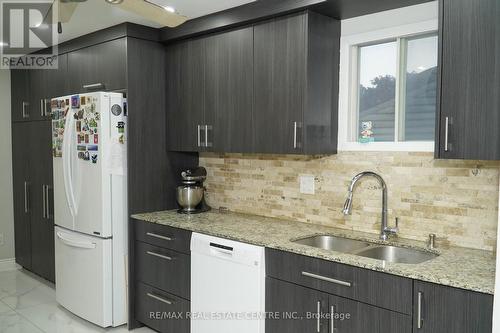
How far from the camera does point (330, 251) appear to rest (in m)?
2.29

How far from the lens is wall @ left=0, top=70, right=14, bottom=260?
4891mm

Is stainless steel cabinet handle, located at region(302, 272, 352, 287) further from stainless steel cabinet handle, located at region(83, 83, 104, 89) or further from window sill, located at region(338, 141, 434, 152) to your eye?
stainless steel cabinet handle, located at region(83, 83, 104, 89)

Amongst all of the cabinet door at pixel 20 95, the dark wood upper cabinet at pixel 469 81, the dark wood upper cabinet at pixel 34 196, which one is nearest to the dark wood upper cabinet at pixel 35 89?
the cabinet door at pixel 20 95

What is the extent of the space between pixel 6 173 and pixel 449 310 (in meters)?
4.81

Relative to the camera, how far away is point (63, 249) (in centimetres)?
366

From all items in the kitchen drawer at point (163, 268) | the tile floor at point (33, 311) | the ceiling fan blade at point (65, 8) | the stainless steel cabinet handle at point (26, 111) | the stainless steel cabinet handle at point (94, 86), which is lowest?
the tile floor at point (33, 311)

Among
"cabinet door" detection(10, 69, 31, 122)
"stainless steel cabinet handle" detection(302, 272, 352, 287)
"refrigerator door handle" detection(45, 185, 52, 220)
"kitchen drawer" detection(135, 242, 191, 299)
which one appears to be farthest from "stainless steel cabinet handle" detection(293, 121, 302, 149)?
"cabinet door" detection(10, 69, 31, 122)

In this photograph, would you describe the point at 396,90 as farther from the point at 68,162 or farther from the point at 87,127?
the point at 68,162

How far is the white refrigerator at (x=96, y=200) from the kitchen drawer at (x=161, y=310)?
14cm

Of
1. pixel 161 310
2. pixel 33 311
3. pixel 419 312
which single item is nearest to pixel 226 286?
pixel 161 310

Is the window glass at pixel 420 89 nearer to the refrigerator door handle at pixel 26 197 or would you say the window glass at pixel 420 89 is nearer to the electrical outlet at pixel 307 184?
the electrical outlet at pixel 307 184

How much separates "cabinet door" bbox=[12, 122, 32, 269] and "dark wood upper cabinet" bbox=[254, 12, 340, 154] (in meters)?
2.95

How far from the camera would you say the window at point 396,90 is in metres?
2.56

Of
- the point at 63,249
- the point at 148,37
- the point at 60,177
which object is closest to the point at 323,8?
the point at 148,37
